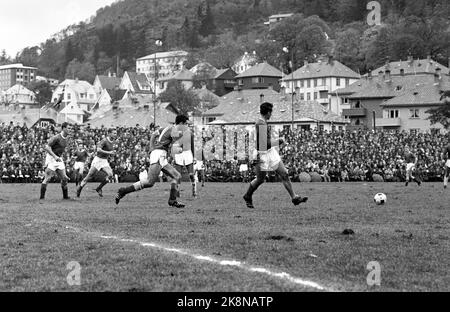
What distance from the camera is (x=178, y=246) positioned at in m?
11.4

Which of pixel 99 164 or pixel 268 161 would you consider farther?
pixel 99 164

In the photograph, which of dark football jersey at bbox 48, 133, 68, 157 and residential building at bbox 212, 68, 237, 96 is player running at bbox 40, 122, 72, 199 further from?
residential building at bbox 212, 68, 237, 96

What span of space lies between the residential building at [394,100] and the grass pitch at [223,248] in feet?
257

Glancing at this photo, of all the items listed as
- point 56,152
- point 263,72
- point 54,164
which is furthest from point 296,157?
point 263,72

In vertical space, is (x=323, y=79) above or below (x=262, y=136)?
above

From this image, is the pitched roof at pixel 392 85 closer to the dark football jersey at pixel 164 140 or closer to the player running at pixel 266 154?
the player running at pixel 266 154

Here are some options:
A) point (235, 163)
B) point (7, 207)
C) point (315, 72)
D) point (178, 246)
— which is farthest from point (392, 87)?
point (178, 246)

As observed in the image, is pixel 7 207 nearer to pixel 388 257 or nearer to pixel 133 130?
pixel 388 257

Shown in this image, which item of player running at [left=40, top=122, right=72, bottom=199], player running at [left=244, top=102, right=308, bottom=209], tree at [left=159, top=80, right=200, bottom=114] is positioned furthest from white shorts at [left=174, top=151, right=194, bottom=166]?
tree at [left=159, top=80, right=200, bottom=114]

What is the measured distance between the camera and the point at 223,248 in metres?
11.1

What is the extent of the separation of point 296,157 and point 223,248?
42.3 metres

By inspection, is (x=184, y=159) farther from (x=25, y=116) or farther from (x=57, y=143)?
(x=25, y=116)

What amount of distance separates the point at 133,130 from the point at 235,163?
36.2 ft

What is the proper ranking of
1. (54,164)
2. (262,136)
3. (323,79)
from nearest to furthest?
(262,136), (54,164), (323,79)
